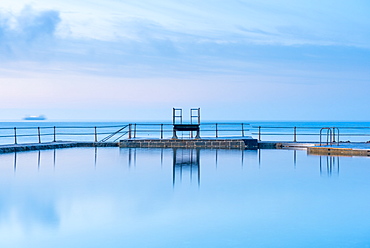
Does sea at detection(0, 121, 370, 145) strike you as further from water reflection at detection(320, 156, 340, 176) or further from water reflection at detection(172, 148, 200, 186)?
water reflection at detection(172, 148, 200, 186)

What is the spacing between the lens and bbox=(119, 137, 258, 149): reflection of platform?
18203 millimetres

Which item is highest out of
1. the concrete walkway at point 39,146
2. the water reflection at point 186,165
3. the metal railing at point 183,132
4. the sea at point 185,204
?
the metal railing at point 183,132

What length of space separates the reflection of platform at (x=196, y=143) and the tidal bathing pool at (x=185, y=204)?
5083 mm

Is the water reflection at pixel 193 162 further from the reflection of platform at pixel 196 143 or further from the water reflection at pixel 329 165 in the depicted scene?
the reflection of platform at pixel 196 143

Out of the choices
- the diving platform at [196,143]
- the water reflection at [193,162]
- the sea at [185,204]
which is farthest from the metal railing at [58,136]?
the sea at [185,204]

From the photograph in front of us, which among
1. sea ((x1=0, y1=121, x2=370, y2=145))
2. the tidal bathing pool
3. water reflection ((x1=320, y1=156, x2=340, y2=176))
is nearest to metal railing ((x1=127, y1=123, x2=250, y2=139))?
sea ((x1=0, y1=121, x2=370, y2=145))

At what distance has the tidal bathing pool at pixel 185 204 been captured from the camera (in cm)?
571

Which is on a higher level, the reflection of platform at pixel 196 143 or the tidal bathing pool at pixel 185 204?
the reflection of platform at pixel 196 143

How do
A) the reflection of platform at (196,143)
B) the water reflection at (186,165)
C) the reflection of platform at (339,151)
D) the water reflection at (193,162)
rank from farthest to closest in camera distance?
the reflection of platform at (196,143)
the reflection of platform at (339,151)
the water reflection at (193,162)
the water reflection at (186,165)

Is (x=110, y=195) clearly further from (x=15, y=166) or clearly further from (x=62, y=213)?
(x=15, y=166)

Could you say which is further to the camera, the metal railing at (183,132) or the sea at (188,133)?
the metal railing at (183,132)

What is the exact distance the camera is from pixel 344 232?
5957mm

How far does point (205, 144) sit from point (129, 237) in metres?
12.8

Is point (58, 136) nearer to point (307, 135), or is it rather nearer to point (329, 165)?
point (307, 135)
